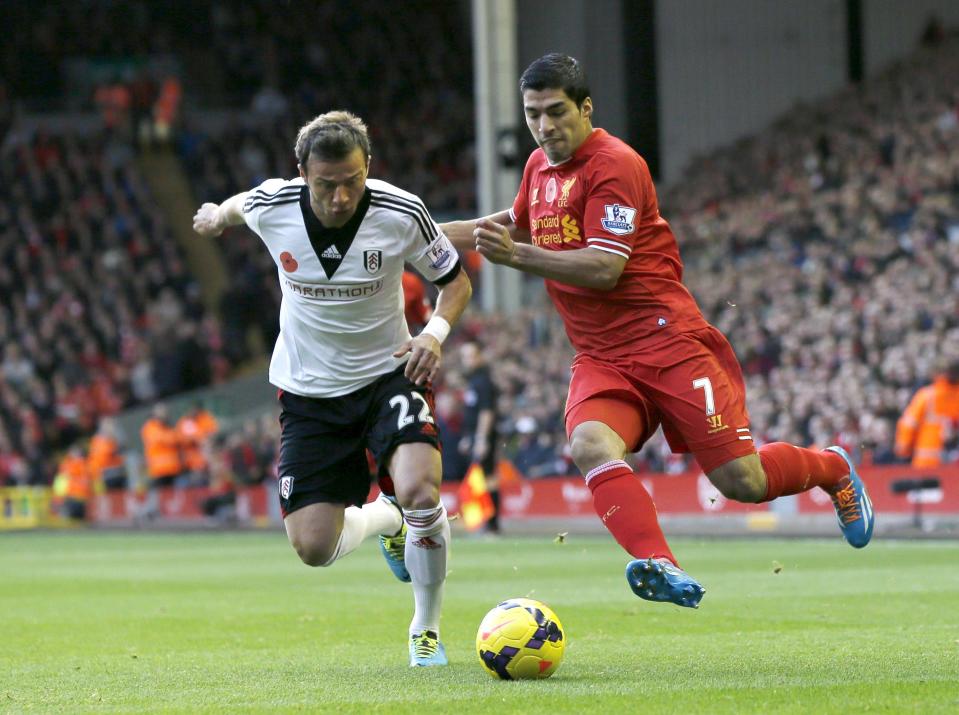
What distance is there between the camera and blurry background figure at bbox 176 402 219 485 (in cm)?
2767

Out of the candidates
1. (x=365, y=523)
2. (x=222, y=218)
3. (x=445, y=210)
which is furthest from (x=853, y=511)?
(x=445, y=210)

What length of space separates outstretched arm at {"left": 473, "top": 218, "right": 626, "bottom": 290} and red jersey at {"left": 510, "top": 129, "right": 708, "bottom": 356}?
0.32 ft

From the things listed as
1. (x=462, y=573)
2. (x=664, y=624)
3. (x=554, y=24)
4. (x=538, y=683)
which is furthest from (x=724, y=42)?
(x=538, y=683)

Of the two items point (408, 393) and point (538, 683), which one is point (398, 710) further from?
point (408, 393)

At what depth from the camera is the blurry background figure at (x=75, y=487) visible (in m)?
27.9

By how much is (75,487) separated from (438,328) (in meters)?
21.6

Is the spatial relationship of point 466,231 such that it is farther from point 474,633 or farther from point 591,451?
point 474,633

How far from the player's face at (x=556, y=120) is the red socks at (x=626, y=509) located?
141cm

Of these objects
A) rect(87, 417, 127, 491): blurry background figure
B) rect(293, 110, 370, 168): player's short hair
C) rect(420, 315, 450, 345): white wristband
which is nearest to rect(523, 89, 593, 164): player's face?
rect(293, 110, 370, 168): player's short hair

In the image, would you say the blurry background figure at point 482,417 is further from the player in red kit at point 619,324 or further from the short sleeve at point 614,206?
the short sleeve at point 614,206

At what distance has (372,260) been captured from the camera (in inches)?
294

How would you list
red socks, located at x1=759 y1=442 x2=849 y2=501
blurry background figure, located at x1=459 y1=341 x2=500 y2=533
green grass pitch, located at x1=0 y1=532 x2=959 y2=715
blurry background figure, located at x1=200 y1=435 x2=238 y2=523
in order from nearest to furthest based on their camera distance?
green grass pitch, located at x1=0 y1=532 x2=959 y2=715, red socks, located at x1=759 y1=442 x2=849 y2=501, blurry background figure, located at x1=459 y1=341 x2=500 y2=533, blurry background figure, located at x1=200 y1=435 x2=238 y2=523

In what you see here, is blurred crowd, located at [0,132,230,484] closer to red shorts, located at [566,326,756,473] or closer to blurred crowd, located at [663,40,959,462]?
blurred crowd, located at [663,40,959,462]

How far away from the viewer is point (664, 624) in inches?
369
